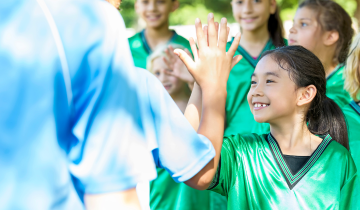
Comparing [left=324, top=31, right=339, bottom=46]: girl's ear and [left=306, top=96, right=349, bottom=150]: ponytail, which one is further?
[left=324, top=31, right=339, bottom=46]: girl's ear

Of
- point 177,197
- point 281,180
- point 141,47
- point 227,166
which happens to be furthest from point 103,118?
point 141,47

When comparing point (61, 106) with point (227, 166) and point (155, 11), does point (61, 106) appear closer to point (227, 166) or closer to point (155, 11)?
point (227, 166)

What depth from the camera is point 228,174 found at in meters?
1.46

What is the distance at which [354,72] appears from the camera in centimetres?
216

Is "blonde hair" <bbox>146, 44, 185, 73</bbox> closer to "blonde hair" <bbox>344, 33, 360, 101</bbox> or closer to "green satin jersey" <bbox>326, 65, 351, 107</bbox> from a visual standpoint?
"green satin jersey" <bbox>326, 65, 351, 107</bbox>

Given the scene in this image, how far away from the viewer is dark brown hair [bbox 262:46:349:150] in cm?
164

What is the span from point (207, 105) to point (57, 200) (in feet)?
1.43

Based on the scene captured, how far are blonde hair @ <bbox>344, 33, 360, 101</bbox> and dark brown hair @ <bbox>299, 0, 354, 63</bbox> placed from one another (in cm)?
37

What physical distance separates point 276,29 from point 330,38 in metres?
0.37

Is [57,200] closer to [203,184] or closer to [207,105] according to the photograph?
[203,184]

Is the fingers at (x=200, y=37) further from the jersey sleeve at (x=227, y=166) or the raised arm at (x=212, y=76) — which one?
the jersey sleeve at (x=227, y=166)

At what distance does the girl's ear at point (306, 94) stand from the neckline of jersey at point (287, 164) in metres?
0.17

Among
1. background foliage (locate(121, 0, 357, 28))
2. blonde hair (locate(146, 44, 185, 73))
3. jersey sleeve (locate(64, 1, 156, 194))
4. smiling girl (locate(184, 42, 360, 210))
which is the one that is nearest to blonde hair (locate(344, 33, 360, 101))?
smiling girl (locate(184, 42, 360, 210))

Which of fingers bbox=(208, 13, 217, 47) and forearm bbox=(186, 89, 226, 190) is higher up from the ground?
fingers bbox=(208, 13, 217, 47)
